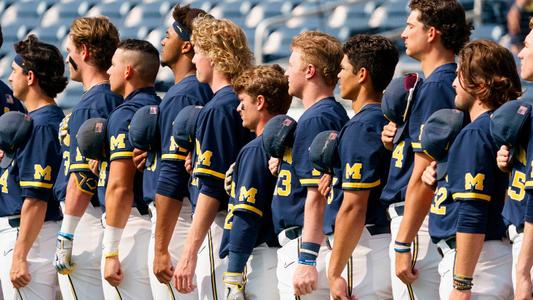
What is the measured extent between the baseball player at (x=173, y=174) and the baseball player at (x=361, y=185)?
3.17 feet

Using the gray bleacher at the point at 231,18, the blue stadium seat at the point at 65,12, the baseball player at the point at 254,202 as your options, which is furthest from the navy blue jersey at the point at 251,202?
the blue stadium seat at the point at 65,12

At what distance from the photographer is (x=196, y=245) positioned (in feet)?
18.8

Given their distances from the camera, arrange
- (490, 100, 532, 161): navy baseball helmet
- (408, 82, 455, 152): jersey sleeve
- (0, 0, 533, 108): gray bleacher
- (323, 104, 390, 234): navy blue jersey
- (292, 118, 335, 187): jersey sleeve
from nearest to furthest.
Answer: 1. (490, 100, 532, 161): navy baseball helmet
2. (408, 82, 455, 152): jersey sleeve
3. (323, 104, 390, 234): navy blue jersey
4. (292, 118, 335, 187): jersey sleeve
5. (0, 0, 533, 108): gray bleacher

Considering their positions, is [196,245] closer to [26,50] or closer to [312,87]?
[312,87]

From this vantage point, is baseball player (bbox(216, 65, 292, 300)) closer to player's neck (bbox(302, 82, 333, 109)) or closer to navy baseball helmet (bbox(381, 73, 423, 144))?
player's neck (bbox(302, 82, 333, 109))

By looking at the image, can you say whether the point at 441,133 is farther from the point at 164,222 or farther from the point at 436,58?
the point at 164,222

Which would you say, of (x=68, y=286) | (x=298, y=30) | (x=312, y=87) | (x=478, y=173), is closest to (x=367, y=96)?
(x=312, y=87)

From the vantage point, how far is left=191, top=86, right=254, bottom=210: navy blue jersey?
19.1 ft

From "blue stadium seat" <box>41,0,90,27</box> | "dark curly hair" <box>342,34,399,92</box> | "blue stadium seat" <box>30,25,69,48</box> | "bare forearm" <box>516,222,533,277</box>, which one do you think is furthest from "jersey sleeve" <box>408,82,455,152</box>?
"blue stadium seat" <box>41,0,90,27</box>

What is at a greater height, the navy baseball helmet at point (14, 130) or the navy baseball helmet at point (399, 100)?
the navy baseball helmet at point (399, 100)

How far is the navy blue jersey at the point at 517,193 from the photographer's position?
4434 millimetres

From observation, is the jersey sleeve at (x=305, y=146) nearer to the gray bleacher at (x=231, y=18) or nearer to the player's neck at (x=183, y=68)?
the player's neck at (x=183, y=68)

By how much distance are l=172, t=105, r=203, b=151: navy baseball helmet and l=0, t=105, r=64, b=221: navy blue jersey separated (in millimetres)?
1187

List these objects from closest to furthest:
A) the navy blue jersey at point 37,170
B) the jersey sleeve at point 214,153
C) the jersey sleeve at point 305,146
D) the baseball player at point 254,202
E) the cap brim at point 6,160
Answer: the jersey sleeve at point 305,146
the baseball player at point 254,202
the jersey sleeve at point 214,153
the navy blue jersey at point 37,170
the cap brim at point 6,160
